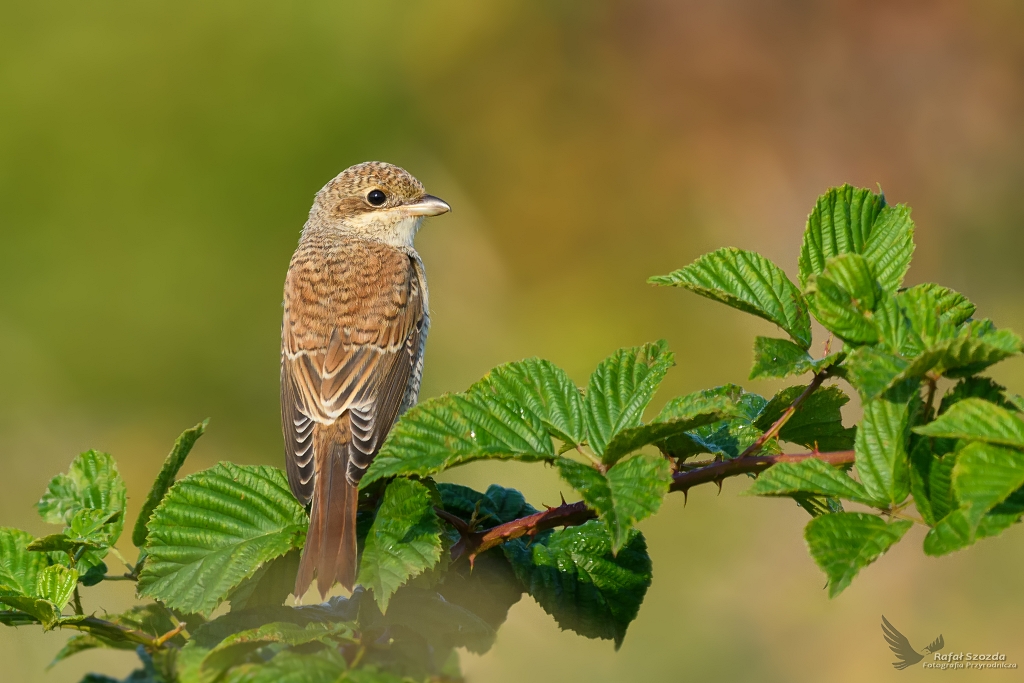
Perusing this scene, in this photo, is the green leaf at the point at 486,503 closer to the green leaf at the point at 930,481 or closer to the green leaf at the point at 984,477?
the green leaf at the point at 930,481

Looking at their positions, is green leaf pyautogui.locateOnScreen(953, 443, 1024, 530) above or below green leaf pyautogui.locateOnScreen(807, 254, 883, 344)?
below

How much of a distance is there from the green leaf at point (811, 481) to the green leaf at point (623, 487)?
16 centimetres

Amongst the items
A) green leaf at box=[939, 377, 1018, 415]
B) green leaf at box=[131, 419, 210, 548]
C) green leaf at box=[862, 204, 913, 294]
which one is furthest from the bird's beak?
green leaf at box=[939, 377, 1018, 415]

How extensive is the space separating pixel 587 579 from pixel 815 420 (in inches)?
21.7

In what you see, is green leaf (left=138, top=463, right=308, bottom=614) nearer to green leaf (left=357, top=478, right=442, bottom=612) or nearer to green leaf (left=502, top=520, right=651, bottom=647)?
green leaf (left=357, top=478, right=442, bottom=612)

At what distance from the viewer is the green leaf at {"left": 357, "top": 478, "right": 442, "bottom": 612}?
1.70 meters

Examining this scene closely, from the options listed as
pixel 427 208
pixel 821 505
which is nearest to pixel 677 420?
pixel 821 505

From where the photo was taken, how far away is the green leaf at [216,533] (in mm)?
1755

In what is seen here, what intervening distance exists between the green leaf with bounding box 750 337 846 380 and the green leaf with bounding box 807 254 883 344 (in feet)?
0.26

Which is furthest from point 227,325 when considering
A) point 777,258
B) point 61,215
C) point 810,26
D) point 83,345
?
point 810,26

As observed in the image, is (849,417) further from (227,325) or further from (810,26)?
(227,325)

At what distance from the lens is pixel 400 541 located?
1.75 m

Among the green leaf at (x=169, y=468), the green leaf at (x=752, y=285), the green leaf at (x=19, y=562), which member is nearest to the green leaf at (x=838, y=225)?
the green leaf at (x=752, y=285)

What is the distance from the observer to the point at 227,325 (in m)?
6.55
